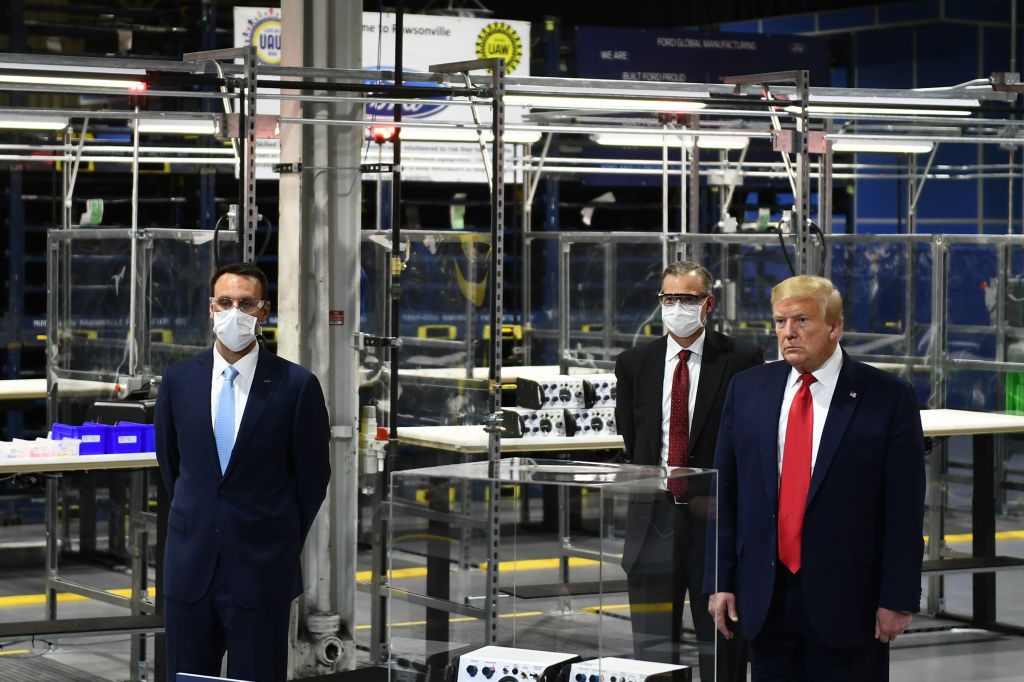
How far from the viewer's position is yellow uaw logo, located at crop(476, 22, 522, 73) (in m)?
14.7

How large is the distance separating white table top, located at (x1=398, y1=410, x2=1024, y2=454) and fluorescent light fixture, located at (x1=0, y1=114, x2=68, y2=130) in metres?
2.93

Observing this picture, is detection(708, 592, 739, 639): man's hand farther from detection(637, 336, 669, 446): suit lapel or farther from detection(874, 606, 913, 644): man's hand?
detection(637, 336, 669, 446): suit lapel

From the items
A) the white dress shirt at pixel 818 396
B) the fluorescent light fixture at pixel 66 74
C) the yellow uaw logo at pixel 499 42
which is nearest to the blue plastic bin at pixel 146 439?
the fluorescent light fixture at pixel 66 74

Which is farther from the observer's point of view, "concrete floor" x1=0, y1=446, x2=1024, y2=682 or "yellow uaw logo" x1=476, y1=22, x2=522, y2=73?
"yellow uaw logo" x1=476, y1=22, x2=522, y2=73

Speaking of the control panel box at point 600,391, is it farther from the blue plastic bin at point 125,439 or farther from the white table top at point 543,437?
the blue plastic bin at point 125,439

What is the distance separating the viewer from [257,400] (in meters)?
5.04

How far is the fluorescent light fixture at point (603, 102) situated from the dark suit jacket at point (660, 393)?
5.74 ft

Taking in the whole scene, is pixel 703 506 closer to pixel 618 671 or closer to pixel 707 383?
pixel 618 671

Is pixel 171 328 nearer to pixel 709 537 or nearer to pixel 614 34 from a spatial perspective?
pixel 709 537

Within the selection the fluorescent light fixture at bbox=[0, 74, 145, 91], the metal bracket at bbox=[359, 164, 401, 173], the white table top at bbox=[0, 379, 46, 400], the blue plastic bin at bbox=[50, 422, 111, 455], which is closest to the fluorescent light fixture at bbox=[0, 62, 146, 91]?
the fluorescent light fixture at bbox=[0, 74, 145, 91]

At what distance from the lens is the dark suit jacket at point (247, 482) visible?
4.98 m

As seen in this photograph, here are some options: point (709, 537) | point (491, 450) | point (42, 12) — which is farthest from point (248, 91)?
point (42, 12)

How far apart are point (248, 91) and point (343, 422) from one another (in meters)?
1.93

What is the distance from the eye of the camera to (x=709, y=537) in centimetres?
431
